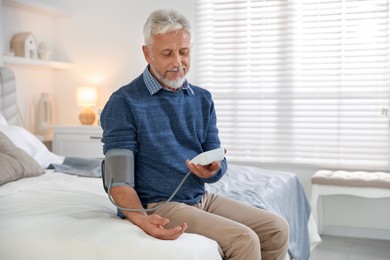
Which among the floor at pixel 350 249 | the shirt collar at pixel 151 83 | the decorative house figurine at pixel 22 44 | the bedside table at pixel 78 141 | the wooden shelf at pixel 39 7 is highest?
the wooden shelf at pixel 39 7

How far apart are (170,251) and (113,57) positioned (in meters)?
3.51

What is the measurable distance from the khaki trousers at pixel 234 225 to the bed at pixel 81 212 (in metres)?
0.06

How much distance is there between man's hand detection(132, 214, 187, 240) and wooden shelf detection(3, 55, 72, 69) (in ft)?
9.12

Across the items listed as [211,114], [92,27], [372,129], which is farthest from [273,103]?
[211,114]

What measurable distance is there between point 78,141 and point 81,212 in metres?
2.61

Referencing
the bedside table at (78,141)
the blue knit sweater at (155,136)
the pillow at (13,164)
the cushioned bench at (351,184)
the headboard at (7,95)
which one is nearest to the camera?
the blue knit sweater at (155,136)

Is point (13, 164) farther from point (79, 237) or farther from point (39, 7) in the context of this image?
point (39, 7)

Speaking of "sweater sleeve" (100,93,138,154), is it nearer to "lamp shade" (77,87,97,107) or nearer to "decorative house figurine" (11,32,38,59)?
"decorative house figurine" (11,32,38,59)

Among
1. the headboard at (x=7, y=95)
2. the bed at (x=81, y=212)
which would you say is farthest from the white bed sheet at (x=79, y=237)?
the headboard at (x=7, y=95)

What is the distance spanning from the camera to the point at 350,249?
3805 mm

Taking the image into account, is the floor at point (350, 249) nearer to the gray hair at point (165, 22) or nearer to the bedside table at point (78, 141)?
the bedside table at point (78, 141)

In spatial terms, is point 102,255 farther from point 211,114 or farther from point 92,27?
point 92,27

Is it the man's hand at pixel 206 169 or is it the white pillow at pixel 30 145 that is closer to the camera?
the man's hand at pixel 206 169

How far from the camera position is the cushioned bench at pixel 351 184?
3730 millimetres
